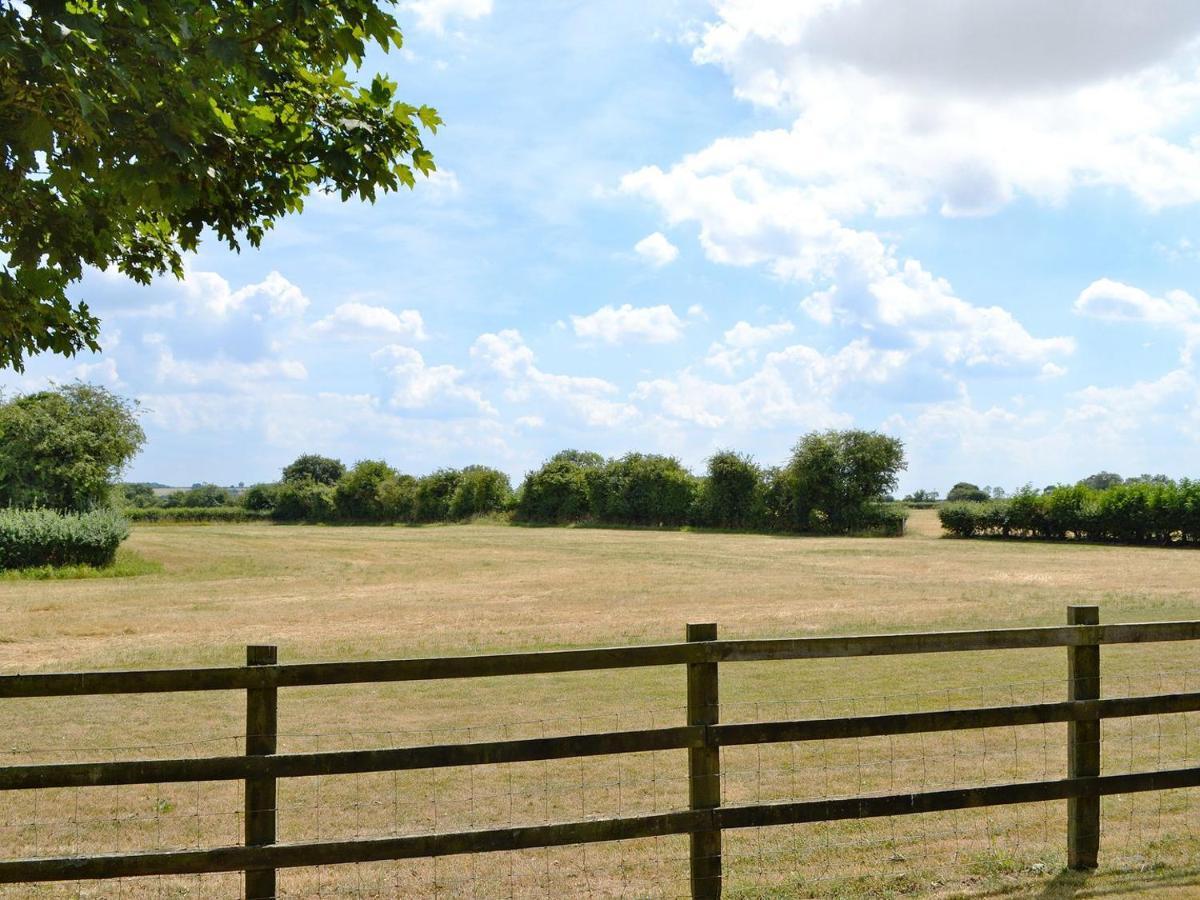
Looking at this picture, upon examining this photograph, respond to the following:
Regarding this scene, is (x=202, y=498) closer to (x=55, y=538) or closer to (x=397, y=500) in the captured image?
(x=397, y=500)

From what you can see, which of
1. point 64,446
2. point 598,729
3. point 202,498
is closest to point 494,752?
point 598,729

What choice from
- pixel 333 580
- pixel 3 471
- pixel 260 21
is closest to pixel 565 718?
pixel 260 21

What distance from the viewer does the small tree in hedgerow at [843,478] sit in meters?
74.3

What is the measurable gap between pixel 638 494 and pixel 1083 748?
81187 mm

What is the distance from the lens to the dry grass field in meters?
6.78

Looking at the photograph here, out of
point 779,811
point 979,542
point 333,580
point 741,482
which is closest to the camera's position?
point 779,811

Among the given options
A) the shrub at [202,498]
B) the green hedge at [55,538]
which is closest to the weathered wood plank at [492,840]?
the green hedge at [55,538]

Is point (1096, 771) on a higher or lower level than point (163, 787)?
higher

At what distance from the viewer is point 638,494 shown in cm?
8750

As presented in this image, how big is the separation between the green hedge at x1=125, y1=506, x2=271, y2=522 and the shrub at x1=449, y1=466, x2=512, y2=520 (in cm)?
2833

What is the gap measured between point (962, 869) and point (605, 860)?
96.9 inches

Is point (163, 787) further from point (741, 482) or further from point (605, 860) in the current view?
point (741, 482)

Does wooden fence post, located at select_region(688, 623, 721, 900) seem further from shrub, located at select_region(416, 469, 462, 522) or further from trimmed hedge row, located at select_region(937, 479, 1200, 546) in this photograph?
shrub, located at select_region(416, 469, 462, 522)

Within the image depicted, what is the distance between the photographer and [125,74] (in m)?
4.99
